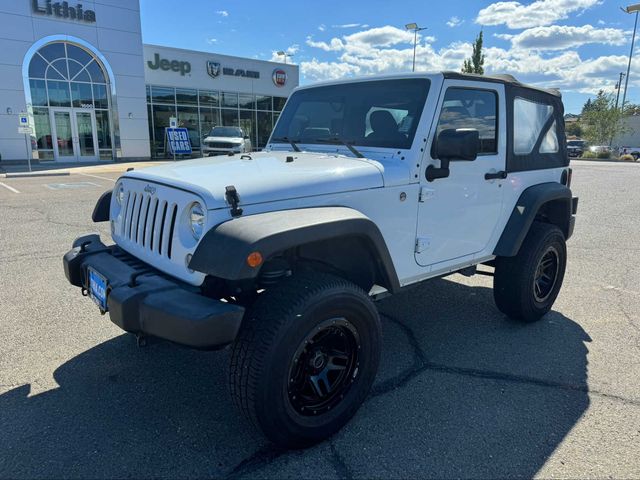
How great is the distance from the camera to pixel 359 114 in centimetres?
354

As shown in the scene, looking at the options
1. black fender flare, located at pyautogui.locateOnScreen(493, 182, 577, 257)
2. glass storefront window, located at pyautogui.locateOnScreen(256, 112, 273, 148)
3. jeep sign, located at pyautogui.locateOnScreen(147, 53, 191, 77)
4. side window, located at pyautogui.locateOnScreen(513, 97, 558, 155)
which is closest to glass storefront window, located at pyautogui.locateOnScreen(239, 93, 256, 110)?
glass storefront window, located at pyautogui.locateOnScreen(256, 112, 273, 148)

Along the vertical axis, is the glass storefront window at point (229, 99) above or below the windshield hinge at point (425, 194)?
above

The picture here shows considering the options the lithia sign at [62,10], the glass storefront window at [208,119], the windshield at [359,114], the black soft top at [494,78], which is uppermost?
the lithia sign at [62,10]

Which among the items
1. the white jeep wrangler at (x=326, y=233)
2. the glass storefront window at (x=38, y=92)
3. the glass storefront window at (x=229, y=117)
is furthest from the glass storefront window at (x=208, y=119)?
the white jeep wrangler at (x=326, y=233)

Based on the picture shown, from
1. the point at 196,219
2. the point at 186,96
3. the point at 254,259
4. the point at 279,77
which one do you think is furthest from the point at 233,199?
the point at 279,77

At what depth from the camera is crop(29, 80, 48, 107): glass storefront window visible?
20047 millimetres

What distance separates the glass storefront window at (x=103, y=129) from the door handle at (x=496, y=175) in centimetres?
2249

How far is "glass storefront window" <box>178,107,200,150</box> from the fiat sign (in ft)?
18.9

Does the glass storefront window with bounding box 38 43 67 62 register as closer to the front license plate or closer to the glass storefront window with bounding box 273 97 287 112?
the glass storefront window with bounding box 273 97 287 112

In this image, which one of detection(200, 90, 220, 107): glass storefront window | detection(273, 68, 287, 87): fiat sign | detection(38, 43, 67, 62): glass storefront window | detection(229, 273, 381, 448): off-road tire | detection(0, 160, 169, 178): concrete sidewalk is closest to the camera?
detection(229, 273, 381, 448): off-road tire

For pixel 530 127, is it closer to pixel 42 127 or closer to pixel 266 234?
pixel 266 234

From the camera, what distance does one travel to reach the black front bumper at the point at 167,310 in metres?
2.13

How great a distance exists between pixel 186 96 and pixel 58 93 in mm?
6652

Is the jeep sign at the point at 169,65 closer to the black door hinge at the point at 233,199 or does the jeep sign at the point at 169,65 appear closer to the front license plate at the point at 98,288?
the front license plate at the point at 98,288
